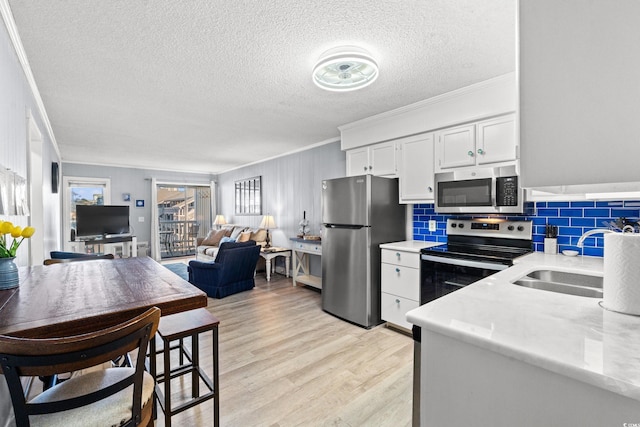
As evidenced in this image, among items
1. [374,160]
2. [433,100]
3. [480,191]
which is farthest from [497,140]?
[374,160]

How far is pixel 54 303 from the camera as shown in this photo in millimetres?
1176

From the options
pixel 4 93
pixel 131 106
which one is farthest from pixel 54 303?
pixel 131 106

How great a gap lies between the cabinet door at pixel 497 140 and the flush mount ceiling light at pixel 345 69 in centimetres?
117

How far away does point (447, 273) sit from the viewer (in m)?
2.64

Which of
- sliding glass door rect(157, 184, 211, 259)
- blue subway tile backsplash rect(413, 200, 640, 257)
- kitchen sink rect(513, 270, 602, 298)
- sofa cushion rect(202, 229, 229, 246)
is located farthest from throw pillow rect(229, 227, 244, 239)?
kitchen sink rect(513, 270, 602, 298)

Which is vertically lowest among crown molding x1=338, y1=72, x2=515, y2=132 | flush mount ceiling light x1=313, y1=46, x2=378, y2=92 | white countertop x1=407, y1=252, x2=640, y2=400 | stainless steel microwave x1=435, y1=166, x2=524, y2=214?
white countertop x1=407, y1=252, x2=640, y2=400

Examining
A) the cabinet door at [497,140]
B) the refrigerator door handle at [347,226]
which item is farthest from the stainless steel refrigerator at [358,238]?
the cabinet door at [497,140]

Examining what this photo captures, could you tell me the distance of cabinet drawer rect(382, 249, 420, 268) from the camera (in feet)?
9.55

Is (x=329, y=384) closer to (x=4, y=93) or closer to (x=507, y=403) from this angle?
(x=507, y=403)

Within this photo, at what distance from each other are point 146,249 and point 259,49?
6.84 metres

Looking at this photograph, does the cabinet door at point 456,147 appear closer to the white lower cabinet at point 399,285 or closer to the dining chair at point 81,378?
the white lower cabinet at point 399,285

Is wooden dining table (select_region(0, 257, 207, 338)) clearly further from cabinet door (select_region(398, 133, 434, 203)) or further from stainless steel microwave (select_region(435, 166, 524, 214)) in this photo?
cabinet door (select_region(398, 133, 434, 203))

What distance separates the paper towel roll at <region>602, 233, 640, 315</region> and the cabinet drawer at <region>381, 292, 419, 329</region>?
6.53 feet

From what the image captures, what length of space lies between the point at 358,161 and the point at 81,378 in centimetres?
329
